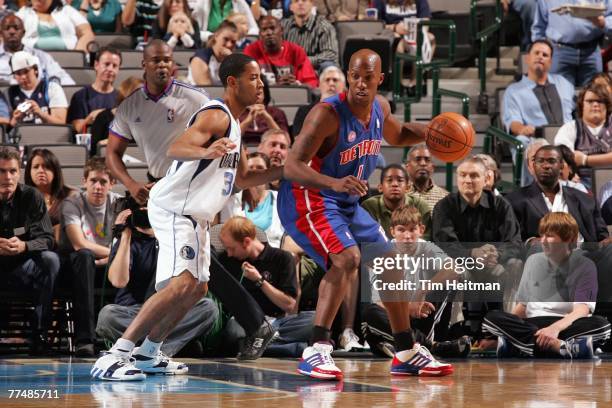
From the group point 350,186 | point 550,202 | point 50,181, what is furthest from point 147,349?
point 550,202

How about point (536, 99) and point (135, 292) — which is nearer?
point (135, 292)

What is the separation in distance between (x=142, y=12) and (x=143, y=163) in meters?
4.06

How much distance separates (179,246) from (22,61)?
5440 mm

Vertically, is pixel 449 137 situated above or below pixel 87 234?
above

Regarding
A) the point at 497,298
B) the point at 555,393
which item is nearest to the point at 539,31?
the point at 497,298

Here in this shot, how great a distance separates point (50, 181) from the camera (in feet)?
31.8

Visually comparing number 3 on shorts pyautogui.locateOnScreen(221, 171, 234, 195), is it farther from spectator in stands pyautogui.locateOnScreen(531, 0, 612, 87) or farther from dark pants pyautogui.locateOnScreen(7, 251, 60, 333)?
spectator in stands pyautogui.locateOnScreen(531, 0, 612, 87)

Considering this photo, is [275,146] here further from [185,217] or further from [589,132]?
[185,217]

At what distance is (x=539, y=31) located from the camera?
13.9 meters

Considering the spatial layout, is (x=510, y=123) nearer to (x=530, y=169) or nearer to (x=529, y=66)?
(x=529, y=66)

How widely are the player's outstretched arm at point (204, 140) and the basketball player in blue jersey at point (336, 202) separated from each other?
1.52 ft

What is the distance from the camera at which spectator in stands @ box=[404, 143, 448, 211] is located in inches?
405

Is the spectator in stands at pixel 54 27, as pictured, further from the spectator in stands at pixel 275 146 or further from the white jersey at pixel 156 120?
the white jersey at pixel 156 120

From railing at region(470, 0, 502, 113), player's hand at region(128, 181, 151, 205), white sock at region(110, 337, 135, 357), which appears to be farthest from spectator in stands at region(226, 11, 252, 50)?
white sock at region(110, 337, 135, 357)
